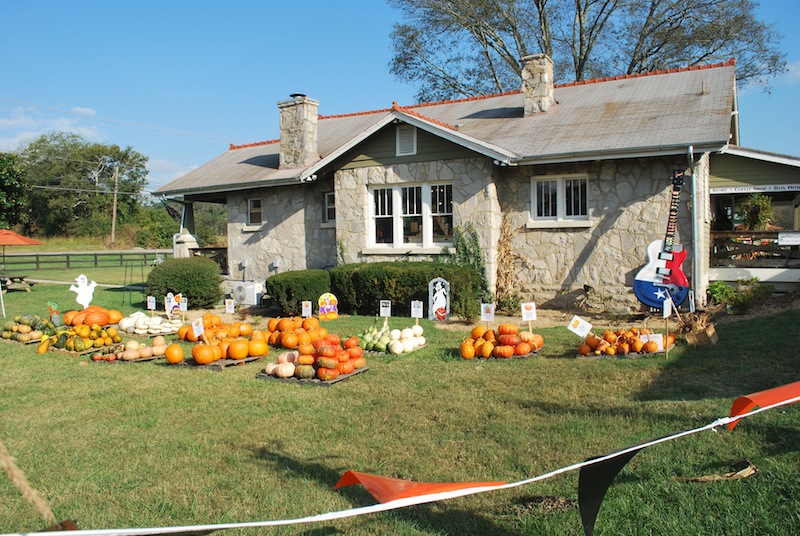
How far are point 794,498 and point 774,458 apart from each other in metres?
0.61

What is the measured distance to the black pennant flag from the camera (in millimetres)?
3283

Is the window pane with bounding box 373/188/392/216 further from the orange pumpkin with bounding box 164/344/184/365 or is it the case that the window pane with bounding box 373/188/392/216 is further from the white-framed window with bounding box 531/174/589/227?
the orange pumpkin with bounding box 164/344/184/365

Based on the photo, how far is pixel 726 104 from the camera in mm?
13805

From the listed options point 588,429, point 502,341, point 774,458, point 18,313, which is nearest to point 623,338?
point 502,341

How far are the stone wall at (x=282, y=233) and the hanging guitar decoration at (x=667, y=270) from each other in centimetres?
822

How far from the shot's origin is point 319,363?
8406mm

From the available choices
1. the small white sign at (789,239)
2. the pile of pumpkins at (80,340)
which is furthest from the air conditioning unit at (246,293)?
the small white sign at (789,239)

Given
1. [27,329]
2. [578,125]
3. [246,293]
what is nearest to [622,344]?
[578,125]

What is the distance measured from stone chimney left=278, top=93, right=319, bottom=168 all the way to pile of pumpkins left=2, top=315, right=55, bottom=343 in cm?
849

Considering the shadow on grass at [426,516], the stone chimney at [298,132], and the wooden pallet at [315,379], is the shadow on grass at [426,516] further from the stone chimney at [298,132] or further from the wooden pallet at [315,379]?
the stone chimney at [298,132]

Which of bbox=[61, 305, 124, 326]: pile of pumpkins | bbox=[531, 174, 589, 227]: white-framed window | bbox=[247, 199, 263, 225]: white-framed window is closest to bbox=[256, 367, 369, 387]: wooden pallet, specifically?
bbox=[61, 305, 124, 326]: pile of pumpkins

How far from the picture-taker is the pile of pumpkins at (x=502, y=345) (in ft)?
30.6

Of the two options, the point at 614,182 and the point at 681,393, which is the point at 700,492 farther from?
the point at 614,182

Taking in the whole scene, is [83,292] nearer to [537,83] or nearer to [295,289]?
[295,289]
